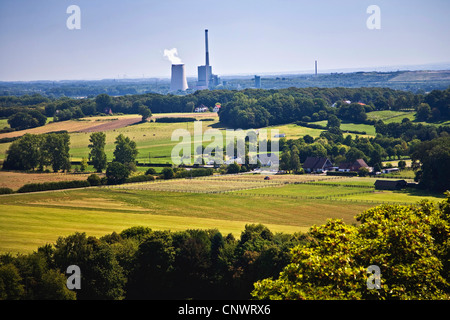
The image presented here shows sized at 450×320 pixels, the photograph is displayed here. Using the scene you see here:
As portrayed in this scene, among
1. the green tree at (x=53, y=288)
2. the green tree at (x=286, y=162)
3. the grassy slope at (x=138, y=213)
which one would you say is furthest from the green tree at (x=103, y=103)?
the green tree at (x=53, y=288)

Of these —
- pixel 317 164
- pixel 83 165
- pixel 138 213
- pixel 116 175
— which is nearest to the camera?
pixel 138 213

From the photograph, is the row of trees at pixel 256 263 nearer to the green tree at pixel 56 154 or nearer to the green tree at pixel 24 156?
the green tree at pixel 56 154

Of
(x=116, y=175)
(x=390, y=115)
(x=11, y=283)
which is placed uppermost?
(x=390, y=115)

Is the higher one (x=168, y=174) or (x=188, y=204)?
(x=168, y=174)

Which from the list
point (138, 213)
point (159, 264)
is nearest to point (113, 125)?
point (138, 213)

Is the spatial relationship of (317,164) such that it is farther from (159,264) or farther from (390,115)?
(390,115)
